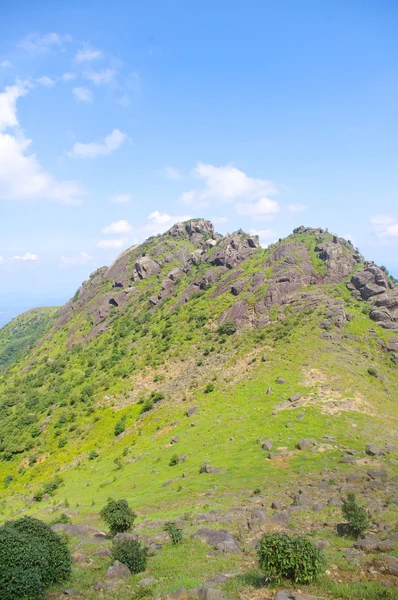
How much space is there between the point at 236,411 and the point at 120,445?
21638mm

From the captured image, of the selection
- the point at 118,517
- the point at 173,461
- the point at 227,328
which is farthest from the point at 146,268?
the point at 118,517

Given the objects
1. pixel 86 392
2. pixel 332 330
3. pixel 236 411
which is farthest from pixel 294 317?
pixel 86 392

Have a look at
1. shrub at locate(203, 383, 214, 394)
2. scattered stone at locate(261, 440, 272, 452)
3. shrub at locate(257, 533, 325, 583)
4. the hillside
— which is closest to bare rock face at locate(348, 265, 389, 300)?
the hillside

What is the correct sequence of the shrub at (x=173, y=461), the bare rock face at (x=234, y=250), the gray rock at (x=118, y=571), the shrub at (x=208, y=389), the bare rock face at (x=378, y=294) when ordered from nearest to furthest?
the gray rock at (x=118, y=571) → the shrub at (x=173, y=461) → the shrub at (x=208, y=389) → the bare rock face at (x=378, y=294) → the bare rock face at (x=234, y=250)

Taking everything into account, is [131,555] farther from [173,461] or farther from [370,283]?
[370,283]

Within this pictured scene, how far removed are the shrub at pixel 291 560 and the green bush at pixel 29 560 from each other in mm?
9854

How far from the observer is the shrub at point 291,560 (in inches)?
587

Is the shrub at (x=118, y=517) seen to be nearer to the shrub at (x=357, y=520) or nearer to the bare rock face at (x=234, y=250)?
the shrub at (x=357, y=520)

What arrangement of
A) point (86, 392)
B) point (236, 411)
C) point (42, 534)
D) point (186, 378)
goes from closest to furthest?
1. point (42, 534)
2. point (236, 411)
3. point (186, 378)
4. point (86, 392)

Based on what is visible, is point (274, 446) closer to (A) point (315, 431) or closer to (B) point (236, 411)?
(A) point (315, 431)

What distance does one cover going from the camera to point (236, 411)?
54562 mm

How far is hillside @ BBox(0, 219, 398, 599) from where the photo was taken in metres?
29.1

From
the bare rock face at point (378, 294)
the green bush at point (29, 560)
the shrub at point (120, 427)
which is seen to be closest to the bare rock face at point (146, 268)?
the bare rock face at point (378, 294)

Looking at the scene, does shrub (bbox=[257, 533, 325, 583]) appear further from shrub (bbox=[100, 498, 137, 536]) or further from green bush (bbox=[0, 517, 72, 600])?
shrub (bbox=[100, 498, 137, 536])
